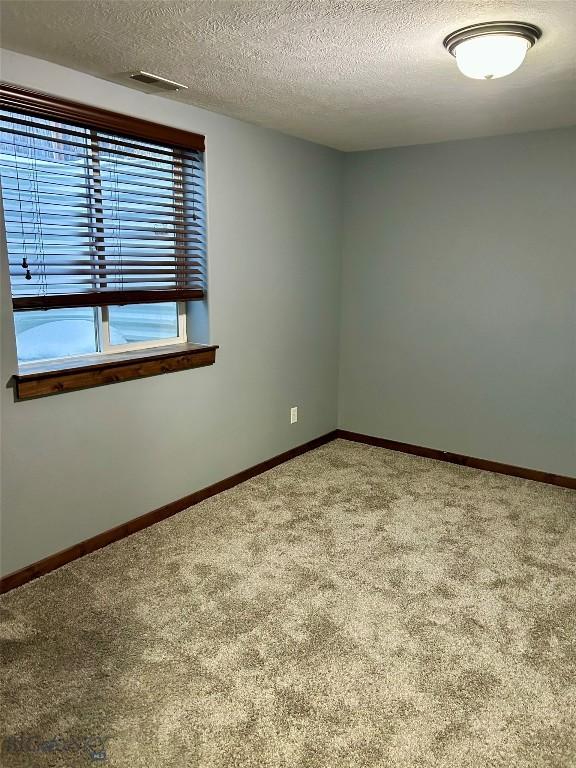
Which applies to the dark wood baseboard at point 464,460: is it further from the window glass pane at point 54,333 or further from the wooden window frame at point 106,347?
the window glass pane at point 54,333

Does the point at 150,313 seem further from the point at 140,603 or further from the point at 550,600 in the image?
the point at 550,600

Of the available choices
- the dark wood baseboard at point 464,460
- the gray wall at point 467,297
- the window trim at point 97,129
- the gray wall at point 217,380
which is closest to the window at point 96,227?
the window trim at point 97,129

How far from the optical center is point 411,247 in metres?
4.15

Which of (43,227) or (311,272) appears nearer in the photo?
(43,227)

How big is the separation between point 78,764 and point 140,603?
807 mm

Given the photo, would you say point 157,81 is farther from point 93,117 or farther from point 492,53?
point 492,53

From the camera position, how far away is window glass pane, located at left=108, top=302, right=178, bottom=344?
3.08m

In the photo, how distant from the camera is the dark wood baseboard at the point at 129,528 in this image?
2.61m

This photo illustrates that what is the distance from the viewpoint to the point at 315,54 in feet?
7.25

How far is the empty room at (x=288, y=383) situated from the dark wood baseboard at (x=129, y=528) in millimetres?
16

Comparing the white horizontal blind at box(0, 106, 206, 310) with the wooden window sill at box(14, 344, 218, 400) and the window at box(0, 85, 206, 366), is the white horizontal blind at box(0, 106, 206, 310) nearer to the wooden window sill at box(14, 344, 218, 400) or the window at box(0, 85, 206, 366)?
the window at box(0, 85, 206, 366)

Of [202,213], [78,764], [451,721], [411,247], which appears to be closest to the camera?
[78,764]

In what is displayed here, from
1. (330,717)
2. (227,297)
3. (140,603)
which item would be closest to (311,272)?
(227,297)

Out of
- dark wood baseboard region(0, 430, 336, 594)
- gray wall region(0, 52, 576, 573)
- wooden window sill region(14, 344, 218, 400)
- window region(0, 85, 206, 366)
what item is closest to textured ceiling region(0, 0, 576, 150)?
window region(0, 85, 206, 366)
